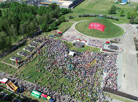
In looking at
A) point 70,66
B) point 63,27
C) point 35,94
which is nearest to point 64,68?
point 70,66

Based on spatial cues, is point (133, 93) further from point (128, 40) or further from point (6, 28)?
point (6, 28)

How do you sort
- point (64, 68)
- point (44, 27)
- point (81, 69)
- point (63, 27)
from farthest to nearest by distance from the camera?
point (63, 27) < point (44, 27) < point (64, 68) < point (81, 69)

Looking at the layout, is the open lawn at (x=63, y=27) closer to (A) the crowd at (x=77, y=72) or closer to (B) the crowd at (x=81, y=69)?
(B) the crowd at (x=81, y=69)

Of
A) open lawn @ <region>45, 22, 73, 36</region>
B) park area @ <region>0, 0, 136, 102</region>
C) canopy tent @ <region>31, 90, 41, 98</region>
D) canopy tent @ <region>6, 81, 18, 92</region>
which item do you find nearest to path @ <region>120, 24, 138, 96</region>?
park area @ <region>0, 0, 136, 102</region>

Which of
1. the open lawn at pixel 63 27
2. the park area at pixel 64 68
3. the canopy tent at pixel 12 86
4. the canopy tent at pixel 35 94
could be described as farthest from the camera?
the open lawn at pixel 63 27

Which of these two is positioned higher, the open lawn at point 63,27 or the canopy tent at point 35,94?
the open lawn at point 63,27

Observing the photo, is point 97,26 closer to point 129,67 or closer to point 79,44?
point 79,44

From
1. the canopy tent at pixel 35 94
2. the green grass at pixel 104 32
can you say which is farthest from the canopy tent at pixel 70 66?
the green grass at pixel 104 32

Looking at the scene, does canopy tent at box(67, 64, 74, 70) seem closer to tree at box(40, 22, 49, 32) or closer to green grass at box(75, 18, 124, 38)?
green grass at box(75, 18, 124, 38)
